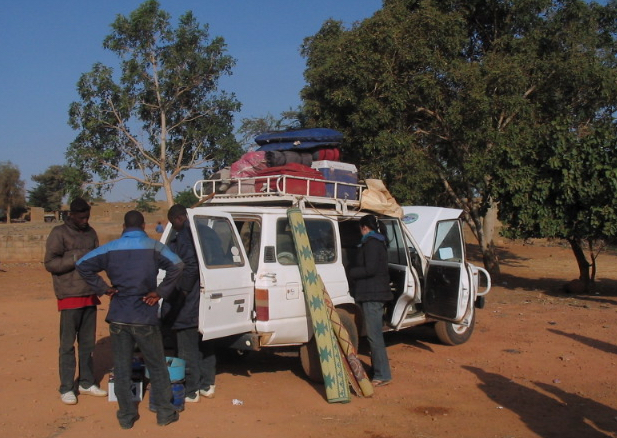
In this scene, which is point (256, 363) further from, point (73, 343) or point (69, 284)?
point (69, 284)

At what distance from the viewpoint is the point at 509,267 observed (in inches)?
969

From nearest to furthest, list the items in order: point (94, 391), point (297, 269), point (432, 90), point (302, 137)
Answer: point (94, 391) < point (297, 269) < point (302, 137) < point (432, 90)

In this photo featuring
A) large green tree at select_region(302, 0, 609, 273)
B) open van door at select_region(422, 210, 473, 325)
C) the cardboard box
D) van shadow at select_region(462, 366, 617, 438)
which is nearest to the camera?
van shadow at select_region(462, 366, 617, 438)

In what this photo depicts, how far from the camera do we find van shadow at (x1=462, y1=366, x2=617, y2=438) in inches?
217

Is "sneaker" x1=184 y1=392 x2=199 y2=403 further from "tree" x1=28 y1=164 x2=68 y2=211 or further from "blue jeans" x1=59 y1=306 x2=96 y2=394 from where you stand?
"tree" x1=28 y1=164 x2=68 y2=211

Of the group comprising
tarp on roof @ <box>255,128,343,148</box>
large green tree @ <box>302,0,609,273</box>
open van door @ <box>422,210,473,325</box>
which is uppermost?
large green tree @ <box>302,0,609,273</box>

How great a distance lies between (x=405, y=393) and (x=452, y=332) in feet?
7.95

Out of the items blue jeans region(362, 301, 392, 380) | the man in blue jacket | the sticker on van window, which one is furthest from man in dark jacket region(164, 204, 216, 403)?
the sticker on van window

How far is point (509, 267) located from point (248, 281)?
20.3m

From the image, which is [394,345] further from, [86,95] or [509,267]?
[509,267]

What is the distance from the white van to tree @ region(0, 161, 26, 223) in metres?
47.9

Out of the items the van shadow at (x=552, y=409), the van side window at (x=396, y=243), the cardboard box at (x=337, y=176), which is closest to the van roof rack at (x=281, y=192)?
the cardboard box at (x=337, y=176)

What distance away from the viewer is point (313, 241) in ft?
23.0

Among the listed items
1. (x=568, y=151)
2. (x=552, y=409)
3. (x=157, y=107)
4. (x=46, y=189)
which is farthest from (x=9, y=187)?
(x=552, y=409)
